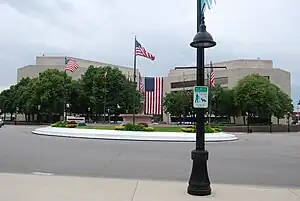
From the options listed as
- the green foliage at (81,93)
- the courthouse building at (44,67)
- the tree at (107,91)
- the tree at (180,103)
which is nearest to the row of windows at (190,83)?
the tree at (180,103)

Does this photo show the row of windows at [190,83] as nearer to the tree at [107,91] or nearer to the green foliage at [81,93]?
the green foliage at [81,93]

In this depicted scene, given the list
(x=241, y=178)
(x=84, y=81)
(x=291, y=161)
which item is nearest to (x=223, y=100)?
(x=84, y=81)

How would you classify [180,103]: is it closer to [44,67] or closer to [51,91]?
[51,91]

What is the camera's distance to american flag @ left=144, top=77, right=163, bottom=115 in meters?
122

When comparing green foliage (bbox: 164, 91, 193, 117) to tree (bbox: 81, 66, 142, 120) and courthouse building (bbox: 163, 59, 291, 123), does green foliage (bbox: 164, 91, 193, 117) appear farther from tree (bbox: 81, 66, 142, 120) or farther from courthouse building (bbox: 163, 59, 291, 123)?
tree (bbox: 81, 66, 142, 120)

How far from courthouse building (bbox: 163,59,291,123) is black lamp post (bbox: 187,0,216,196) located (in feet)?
263

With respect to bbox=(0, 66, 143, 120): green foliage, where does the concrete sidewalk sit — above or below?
below

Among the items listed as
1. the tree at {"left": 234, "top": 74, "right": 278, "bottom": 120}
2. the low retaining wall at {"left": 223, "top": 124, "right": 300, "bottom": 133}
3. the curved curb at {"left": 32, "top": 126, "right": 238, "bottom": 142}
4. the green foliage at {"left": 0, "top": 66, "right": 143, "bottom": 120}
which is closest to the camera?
the curved curb at {"left": 32, "top": 126, "right": 238, "bottom": 142}

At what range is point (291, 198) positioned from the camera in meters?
7.85

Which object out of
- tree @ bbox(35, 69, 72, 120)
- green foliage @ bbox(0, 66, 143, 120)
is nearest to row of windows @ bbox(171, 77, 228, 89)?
green foliage @ bbox(0, 66, 143, 120)

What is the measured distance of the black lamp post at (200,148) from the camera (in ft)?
25.6

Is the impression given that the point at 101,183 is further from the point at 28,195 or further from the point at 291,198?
the point at 291,198

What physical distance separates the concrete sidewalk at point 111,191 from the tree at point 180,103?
8009 centimetres

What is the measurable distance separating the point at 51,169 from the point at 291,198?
7.30 meters
